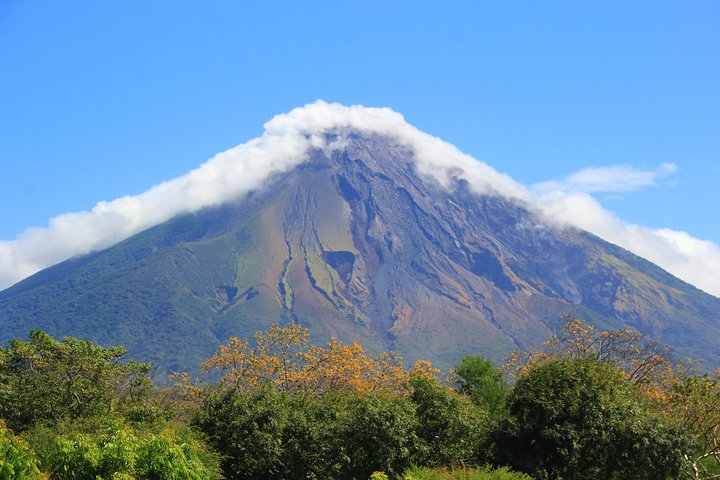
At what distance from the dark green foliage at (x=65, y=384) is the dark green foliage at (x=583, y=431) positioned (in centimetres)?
1975

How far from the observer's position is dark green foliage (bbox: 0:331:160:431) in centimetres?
3956

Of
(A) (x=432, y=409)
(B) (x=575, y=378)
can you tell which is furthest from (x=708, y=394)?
(A) (x=432, y=409)

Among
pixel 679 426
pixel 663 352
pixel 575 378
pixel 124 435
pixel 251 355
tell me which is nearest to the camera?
pixel 124 435

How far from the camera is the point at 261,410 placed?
3797 centimetres

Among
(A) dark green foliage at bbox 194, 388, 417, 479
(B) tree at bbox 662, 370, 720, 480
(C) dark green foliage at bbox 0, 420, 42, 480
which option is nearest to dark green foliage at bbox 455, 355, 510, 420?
(B) tree at bbox 662, 370, 720, 480

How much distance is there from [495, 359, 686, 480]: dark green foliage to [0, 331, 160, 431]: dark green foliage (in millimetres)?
19749

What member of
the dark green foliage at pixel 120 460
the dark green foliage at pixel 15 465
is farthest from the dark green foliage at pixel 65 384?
the dark green foliage at pixel 15 465

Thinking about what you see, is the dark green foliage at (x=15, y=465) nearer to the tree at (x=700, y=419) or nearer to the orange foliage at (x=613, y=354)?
the tree at (x=700, y=419)

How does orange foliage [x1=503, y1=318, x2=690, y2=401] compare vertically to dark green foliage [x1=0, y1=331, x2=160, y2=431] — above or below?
above

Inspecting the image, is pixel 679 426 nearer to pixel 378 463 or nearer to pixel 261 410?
pixel 378 463

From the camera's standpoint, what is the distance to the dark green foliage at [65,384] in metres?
39.6

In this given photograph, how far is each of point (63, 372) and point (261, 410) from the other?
12.6m

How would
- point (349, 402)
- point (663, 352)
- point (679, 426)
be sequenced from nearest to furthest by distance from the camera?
point (679, 426), point (349, 402), point (663, 352)

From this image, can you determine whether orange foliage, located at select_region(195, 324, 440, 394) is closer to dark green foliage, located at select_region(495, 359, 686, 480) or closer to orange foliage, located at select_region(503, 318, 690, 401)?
orange foliage, located at select_region(503, 318, 690, 401)
